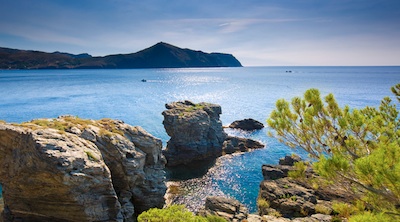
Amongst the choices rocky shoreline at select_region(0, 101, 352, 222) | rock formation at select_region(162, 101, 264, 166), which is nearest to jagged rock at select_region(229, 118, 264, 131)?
rock formation at select_region(162, 101, 264, 166)

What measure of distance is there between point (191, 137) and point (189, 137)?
18.1 inches

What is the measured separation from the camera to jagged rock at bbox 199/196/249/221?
22484 mm

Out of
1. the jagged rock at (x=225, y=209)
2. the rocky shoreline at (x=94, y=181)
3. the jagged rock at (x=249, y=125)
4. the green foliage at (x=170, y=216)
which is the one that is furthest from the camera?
the jagged rock at (x=249, y=125)

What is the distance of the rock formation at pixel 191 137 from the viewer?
51716 millimetres

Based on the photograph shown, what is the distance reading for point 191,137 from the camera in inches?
2079

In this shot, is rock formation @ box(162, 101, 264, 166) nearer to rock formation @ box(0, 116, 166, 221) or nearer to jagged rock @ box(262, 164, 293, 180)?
jagged rock @ box(262, 164, 293, 180)

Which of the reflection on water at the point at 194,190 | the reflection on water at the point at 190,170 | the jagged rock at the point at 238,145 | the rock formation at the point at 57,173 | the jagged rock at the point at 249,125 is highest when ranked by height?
the rock formation at the point at 57,173

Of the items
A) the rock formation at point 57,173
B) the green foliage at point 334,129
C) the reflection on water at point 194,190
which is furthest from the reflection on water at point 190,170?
the green foliage at point 334,129

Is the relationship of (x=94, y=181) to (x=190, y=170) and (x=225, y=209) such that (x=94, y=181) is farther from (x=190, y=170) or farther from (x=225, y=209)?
(x=190, y=170)

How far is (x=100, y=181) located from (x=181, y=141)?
2991 cm

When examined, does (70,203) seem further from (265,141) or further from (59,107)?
(59,107)

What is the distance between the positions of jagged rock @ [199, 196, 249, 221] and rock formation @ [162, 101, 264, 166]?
26.2m

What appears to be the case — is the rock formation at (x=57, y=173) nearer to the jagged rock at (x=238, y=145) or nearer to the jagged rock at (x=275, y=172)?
the jagged rock at (x=275, y=172)

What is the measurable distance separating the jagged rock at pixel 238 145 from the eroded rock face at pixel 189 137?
6.86 ft
